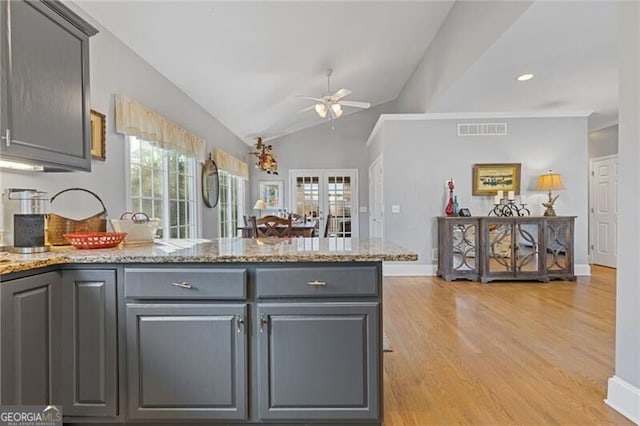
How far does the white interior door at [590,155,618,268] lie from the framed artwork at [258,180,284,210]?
6.31 meters

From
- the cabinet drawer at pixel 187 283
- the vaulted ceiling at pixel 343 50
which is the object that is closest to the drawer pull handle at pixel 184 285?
the cabinet drawer at pixel 187 283

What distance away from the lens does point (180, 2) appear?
286 cm

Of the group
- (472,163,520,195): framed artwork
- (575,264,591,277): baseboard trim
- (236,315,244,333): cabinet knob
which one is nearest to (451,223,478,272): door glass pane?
(472,163,520,195): framed artwork

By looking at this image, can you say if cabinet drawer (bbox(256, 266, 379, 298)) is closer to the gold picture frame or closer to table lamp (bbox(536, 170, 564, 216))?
the gold picture frame

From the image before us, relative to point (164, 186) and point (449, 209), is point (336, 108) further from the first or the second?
point (164, 186)

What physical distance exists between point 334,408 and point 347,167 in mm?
7182

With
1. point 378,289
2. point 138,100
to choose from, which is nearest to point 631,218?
point 378,289

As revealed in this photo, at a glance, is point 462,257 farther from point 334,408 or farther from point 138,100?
point 138,100

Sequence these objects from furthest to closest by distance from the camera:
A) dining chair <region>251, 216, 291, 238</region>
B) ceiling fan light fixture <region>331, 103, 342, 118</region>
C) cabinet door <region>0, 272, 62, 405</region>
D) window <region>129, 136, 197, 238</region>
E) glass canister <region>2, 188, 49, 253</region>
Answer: ceiling fan light fixture <region>331, 103, 342, 118</region>, dining chair <region>251, 216, 291, 238</region>, window <region>129, 136, 197, 238</region>, glass canister <region>2, 188, 49, 253</region>, cabinet door <region>0, 272, 62, 405</region>

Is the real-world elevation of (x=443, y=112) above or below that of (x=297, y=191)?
above

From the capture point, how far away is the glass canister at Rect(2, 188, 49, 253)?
5.93 feet

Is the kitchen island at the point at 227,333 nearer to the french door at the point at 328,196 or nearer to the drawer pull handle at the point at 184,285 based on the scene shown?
the drawer pull handle at the point at 184,285

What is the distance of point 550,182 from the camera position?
5.30 metres

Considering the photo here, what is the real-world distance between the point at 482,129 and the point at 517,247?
187cm
